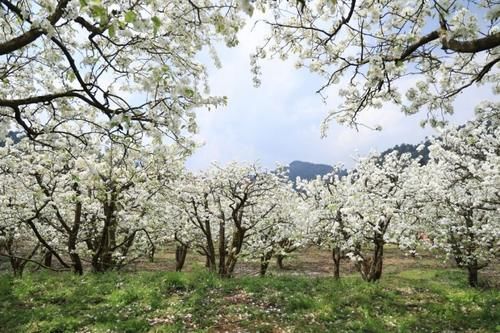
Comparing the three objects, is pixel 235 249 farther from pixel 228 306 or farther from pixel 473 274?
pixel 473 274

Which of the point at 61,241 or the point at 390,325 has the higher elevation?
the point at 61,241

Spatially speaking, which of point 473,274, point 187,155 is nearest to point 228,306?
point 187,155

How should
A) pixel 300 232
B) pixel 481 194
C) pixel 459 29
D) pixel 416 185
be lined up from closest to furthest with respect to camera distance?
pixel 459 29, pixel 481 194, pixel 416 185, pixel 300 232

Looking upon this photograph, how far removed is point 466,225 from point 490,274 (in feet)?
47.8

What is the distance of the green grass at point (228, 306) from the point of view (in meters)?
11.0

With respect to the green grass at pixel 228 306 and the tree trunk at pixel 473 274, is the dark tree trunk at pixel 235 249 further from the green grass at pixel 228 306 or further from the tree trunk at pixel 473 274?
the tree trunk at pixel 473 274

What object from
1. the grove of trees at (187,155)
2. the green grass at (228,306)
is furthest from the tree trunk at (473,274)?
the green grass at (228,306)

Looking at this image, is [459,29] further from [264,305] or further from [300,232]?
[300,232]

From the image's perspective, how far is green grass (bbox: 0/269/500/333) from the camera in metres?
11.0

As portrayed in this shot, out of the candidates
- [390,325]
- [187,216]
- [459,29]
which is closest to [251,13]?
[459,29]

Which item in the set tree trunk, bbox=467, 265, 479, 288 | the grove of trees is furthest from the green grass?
tree trunk, bbox=467, 265, 479, 288

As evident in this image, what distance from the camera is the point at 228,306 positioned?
12.4 metres

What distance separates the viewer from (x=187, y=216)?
23.3 meters

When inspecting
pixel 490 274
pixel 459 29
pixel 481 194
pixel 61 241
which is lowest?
pixel 490 274
